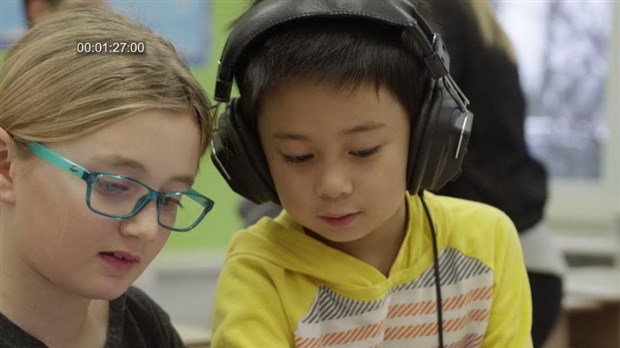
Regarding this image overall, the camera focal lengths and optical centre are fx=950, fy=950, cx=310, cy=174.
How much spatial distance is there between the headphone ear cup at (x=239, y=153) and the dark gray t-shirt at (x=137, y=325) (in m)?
0.22

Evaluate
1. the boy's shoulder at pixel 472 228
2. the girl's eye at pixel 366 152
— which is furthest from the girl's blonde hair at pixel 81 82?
the boy's shoulder at pixel 472 228

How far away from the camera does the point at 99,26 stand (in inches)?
46.3

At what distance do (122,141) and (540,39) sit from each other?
11.6 feet

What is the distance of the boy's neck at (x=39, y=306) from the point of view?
1139mm

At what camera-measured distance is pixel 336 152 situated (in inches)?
49.2

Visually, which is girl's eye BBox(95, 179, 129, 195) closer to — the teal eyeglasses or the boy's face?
the teal eyeglasses

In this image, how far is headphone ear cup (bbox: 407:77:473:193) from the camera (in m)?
1.29

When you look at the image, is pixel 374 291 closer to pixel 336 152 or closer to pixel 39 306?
pixel 336 152

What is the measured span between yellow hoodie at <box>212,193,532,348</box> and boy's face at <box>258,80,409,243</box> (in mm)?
87

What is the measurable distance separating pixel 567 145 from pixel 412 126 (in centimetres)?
324

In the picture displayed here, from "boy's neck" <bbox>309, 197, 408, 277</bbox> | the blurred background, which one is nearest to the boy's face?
"boy's neck" <bbox>309, 197, 408, 277</bbox>

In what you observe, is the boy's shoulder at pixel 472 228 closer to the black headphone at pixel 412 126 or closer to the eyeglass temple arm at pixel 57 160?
the black headphone at pixel 412 126

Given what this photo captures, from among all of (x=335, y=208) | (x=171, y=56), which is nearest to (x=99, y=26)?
(x=171, y=56)

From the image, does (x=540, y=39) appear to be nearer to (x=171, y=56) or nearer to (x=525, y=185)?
(x=525, y=185)
